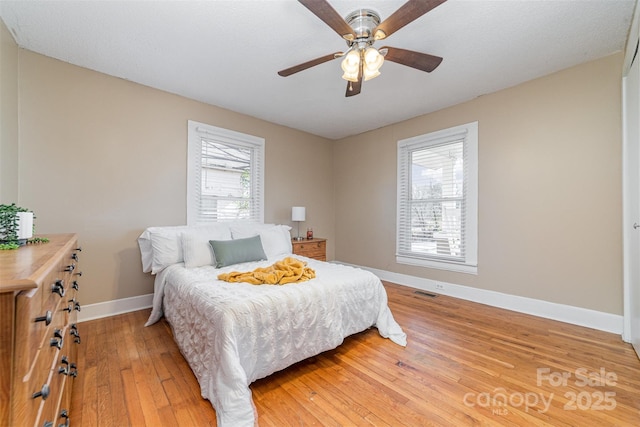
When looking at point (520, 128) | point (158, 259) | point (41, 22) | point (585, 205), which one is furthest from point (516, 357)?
point (41, 22)

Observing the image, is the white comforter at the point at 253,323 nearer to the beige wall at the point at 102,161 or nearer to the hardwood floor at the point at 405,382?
the hardwood floor at the point at 405,382

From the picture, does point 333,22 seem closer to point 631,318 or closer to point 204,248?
point 204,248

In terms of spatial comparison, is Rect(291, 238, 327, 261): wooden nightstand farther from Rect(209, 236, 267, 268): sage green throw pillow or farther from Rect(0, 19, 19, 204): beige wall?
Rect(0, 19, 19, 204): beige wall

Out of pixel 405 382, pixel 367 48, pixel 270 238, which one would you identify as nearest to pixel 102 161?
pixel 270 238

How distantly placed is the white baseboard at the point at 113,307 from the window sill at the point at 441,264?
3513 millimetres

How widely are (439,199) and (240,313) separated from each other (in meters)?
3.14

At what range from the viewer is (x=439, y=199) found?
3.66 meters

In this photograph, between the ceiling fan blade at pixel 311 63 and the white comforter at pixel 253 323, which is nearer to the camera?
the white comforter at pixel 253 323

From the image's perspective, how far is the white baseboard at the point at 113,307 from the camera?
265cm

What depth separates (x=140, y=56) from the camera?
2453 mm

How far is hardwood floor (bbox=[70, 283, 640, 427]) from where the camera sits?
4.73 feet

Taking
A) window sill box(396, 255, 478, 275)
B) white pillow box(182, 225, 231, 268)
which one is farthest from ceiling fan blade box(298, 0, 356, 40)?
window sill box(396, 255, 478, 275)

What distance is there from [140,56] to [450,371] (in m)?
3.79

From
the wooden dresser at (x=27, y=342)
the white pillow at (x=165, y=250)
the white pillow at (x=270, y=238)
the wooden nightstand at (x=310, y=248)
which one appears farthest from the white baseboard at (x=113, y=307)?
the wooden dresser at (x=27, y=342)
